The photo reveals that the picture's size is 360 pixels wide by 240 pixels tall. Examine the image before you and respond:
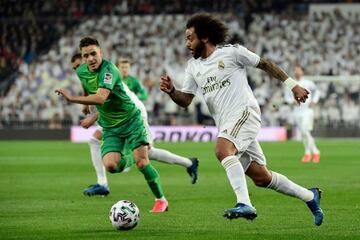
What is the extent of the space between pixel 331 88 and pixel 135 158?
93.9 feet

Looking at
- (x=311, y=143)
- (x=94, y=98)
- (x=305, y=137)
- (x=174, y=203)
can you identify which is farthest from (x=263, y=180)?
(x=305, y=137)

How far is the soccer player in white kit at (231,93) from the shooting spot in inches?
416

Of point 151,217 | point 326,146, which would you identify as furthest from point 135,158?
point 326,146

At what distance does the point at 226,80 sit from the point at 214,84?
14cm

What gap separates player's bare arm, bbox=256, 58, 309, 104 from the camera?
10.3 metres

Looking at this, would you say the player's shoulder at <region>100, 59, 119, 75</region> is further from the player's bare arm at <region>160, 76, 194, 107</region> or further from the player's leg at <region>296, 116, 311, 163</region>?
the player's leg at <region>296, 116, 311, 163</region>

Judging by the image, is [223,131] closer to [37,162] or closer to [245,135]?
[245,135]

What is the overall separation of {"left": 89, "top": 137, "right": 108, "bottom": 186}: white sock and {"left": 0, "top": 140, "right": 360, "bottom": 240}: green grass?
0.41m

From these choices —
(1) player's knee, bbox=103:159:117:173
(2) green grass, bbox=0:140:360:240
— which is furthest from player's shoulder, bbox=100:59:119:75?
(2) green grass, bbox=0:140:360:240

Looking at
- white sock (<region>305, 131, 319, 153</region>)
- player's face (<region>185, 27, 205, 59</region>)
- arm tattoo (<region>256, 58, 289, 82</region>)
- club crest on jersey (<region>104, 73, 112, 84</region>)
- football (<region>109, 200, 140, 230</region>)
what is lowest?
white sock (<region>305, 131, 319, 153</region>)

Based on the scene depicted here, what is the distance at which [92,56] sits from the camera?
12594 millimetres

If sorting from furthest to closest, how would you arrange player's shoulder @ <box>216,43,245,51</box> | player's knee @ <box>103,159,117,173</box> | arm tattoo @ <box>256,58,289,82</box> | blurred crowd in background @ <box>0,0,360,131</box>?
blurred crowd in background @ <box>0,0,360,131</box> → player's knee @ <box>103,159,117,173</box> → player's shoulder @ <box>216,43,245,51</box> → arm tattoo @ <box>256,58,289,82</box>

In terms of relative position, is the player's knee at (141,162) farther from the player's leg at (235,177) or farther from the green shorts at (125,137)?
the player's leg at (235,177)

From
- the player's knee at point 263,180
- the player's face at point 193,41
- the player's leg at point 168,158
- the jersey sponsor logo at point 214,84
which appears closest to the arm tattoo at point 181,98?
the jersey sponsor logo at point 214,84
